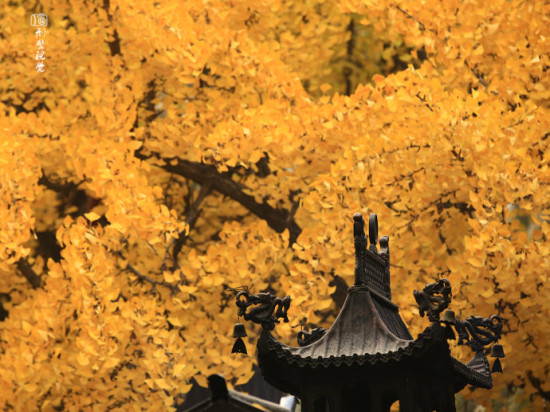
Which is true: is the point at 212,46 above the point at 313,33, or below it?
below

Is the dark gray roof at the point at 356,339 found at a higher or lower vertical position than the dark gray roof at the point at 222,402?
lower

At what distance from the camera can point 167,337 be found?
1096 centimetres

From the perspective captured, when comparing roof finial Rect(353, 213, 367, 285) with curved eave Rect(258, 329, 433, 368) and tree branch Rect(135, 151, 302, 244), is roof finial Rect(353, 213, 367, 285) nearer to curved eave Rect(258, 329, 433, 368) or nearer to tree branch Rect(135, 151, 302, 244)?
curved eave Rect(258, 329, 433, 368)

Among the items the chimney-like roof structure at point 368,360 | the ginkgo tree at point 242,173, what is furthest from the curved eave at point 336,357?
the ginkgo tree at point 242,173

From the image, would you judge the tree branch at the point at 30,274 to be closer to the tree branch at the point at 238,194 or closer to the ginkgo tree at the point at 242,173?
the ginkgo tree at the point at 242,173

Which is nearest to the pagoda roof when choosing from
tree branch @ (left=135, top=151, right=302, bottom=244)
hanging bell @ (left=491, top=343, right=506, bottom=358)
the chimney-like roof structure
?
the chimney-like roof structure

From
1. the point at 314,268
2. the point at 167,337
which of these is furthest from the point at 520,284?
the point at 167,337

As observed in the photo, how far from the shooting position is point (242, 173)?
14.2 metres

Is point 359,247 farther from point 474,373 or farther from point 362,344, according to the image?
point 474,373

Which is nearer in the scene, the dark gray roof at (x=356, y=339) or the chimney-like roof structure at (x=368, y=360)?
the chimney-like roof structure at (x=368, y=360)

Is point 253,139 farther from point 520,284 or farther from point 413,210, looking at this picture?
point 520,284

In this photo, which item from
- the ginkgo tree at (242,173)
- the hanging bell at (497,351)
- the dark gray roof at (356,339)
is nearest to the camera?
the dark gray roof at (356,339)

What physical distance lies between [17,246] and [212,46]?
12.6 feet

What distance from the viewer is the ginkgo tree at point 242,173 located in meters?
9.96
